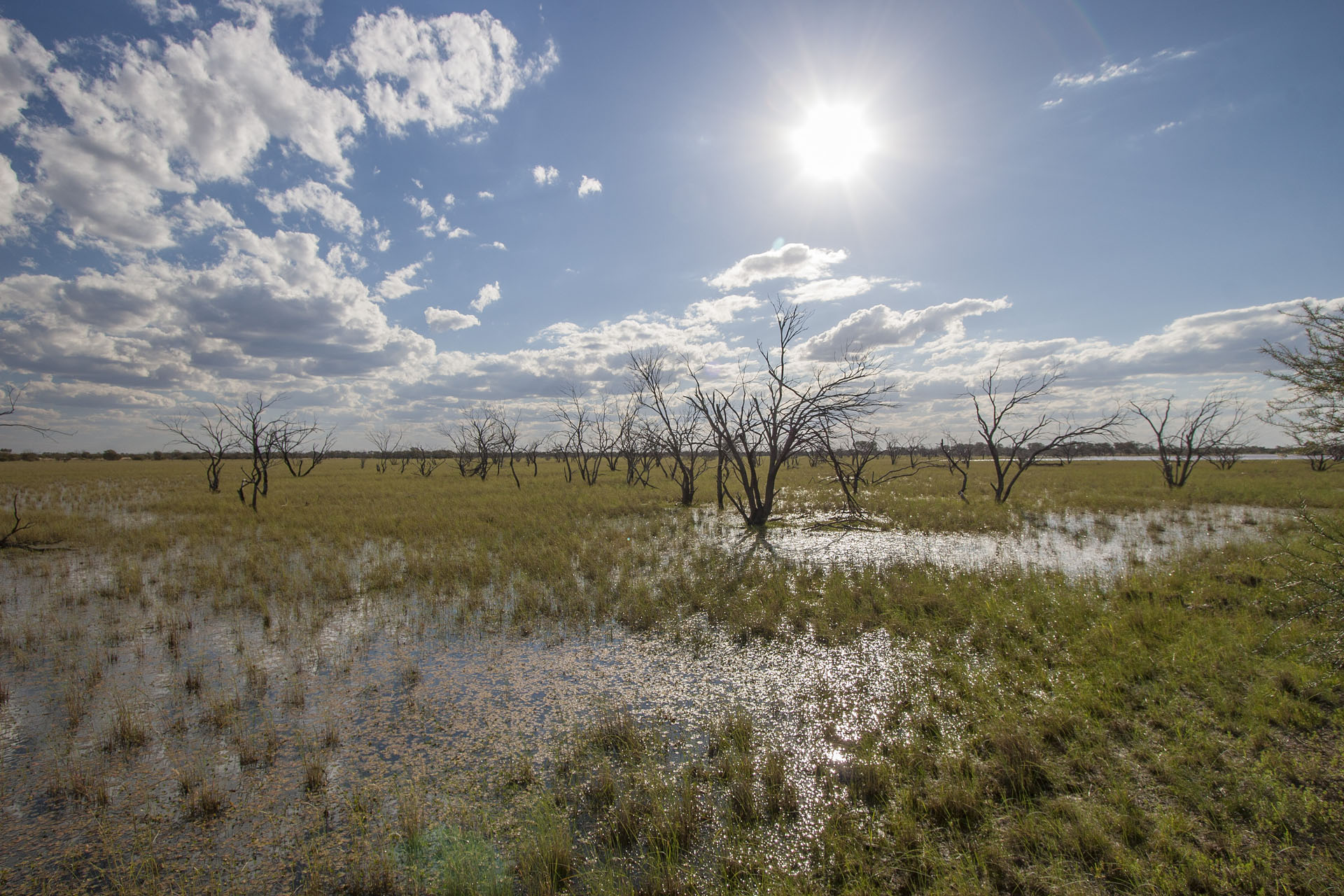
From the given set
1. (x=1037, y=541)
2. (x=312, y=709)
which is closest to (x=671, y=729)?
(x=312, y=709)

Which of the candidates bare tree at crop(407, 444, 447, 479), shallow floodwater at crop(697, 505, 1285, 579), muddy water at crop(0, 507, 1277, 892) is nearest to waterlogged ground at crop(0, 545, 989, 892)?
muddy water at crop(0, 507, 1277, 892)

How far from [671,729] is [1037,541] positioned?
13.0 m

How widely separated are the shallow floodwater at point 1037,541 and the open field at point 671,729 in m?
0.39

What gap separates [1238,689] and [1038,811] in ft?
11.4

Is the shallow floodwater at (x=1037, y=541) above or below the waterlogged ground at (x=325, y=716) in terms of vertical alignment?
above

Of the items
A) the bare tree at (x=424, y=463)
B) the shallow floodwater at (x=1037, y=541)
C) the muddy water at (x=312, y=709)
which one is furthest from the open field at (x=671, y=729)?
the bare tree at (x=424, y=463)

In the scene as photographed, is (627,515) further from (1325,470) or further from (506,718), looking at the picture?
(1325,470)

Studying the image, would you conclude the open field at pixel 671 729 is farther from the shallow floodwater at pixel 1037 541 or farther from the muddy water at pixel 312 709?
the shallow floodwater at pixel 1037 541

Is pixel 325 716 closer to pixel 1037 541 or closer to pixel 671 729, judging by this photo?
pixel 671 729

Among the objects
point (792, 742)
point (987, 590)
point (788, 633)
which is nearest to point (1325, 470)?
point (987, 590)

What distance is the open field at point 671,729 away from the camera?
3402mm

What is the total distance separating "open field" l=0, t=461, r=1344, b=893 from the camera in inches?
134

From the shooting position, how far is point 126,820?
386 cm

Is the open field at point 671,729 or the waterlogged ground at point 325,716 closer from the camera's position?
the open field at point 671,729
